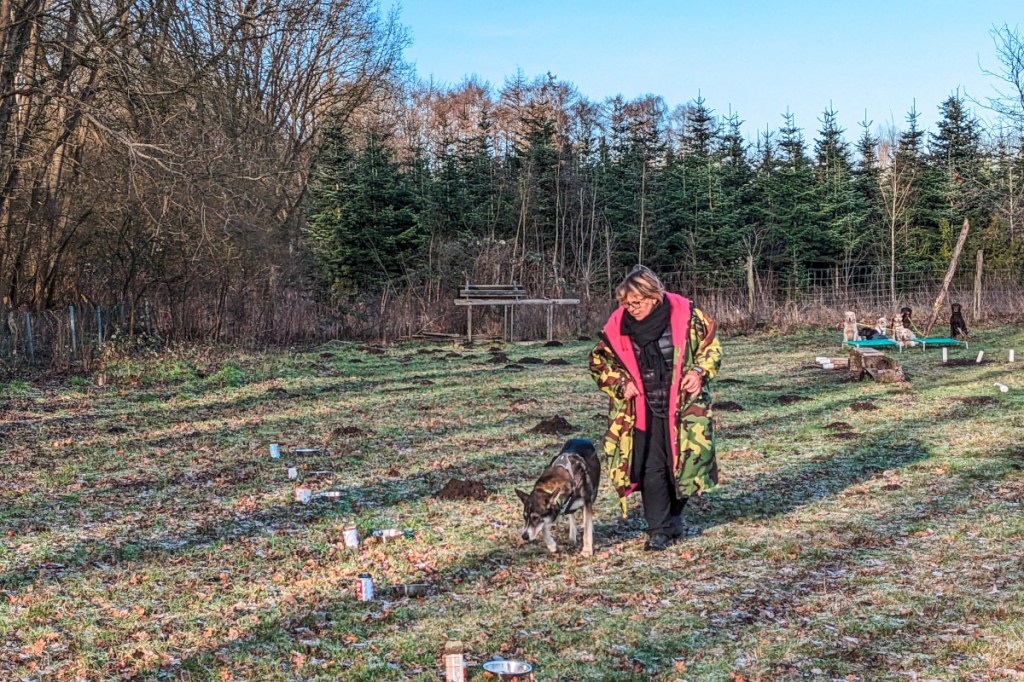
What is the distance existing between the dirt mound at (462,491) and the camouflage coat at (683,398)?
6.92 ft

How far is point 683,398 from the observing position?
572cm

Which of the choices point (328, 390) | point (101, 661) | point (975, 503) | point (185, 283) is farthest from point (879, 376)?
point (185, 283)

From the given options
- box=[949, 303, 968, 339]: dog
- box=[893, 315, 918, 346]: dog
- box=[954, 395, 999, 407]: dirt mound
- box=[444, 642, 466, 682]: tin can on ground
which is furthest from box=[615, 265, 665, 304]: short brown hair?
box=[949, 303, 968, 339]: dog

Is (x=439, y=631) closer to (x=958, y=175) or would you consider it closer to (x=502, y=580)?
(x=502, y=580)

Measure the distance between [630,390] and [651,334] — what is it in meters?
0.39

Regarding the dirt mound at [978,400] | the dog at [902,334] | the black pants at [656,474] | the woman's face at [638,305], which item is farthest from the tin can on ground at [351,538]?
the dog at [902,334]

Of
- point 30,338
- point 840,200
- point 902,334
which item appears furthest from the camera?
point 840,200

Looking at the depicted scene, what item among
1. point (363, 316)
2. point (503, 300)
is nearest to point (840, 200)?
point (503, 300)

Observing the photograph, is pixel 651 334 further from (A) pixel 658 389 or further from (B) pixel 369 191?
(B) pixel 369 191

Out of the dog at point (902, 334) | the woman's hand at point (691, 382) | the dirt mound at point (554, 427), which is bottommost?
the dirt mound at point (554, 427)

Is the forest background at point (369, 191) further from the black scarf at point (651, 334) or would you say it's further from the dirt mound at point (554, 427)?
the black scarf at point (651, 334)

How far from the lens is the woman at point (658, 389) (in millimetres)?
5680

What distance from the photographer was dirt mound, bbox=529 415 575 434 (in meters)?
10.8

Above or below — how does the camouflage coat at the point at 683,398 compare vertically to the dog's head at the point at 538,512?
above
